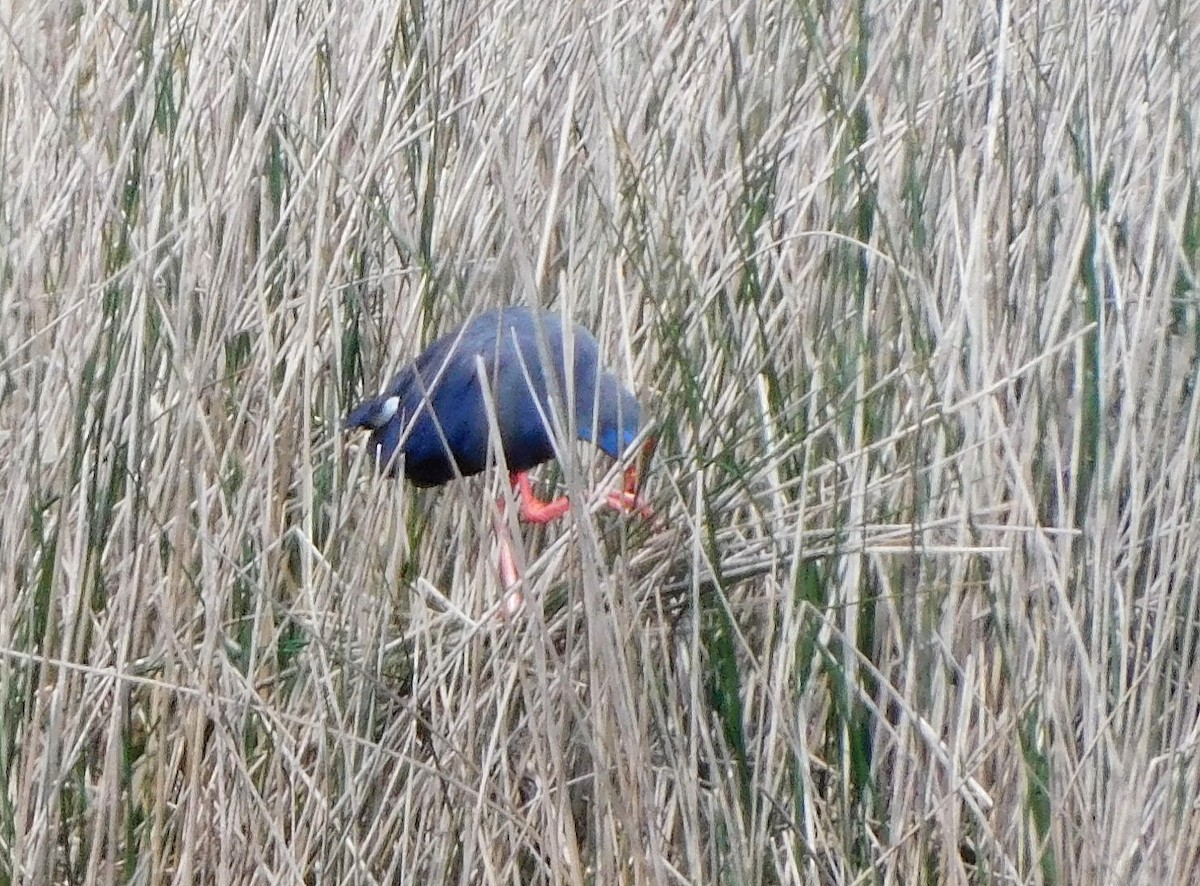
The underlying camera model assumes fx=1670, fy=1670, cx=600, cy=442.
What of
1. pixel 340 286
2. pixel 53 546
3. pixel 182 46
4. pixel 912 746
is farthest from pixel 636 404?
pixel 182 46

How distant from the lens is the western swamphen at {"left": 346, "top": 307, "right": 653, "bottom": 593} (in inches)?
55.4

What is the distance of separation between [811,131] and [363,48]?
442 mm

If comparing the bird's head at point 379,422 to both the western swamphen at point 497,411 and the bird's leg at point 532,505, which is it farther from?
the bird's leg at point 532,505

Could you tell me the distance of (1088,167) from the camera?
1.27 m

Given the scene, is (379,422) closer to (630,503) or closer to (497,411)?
(497,411)

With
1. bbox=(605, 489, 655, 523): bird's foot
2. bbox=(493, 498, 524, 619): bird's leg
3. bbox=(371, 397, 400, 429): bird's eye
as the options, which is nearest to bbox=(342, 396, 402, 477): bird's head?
bbox=(371, 397, 400, 429): bird's eye

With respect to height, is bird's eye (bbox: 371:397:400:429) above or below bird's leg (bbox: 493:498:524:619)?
above

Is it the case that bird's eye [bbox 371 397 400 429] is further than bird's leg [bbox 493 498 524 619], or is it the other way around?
bird's eye [bbox 371 397 400 429]

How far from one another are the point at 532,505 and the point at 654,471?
306mm

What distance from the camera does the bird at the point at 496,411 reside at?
1401mm

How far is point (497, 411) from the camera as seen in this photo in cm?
151

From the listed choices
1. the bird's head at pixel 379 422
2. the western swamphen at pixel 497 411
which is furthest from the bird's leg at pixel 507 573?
the bird's head at pixel 379 422

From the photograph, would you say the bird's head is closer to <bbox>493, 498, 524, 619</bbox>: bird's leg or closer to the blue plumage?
the blue plumage

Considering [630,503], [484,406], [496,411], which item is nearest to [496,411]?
[496,411]
